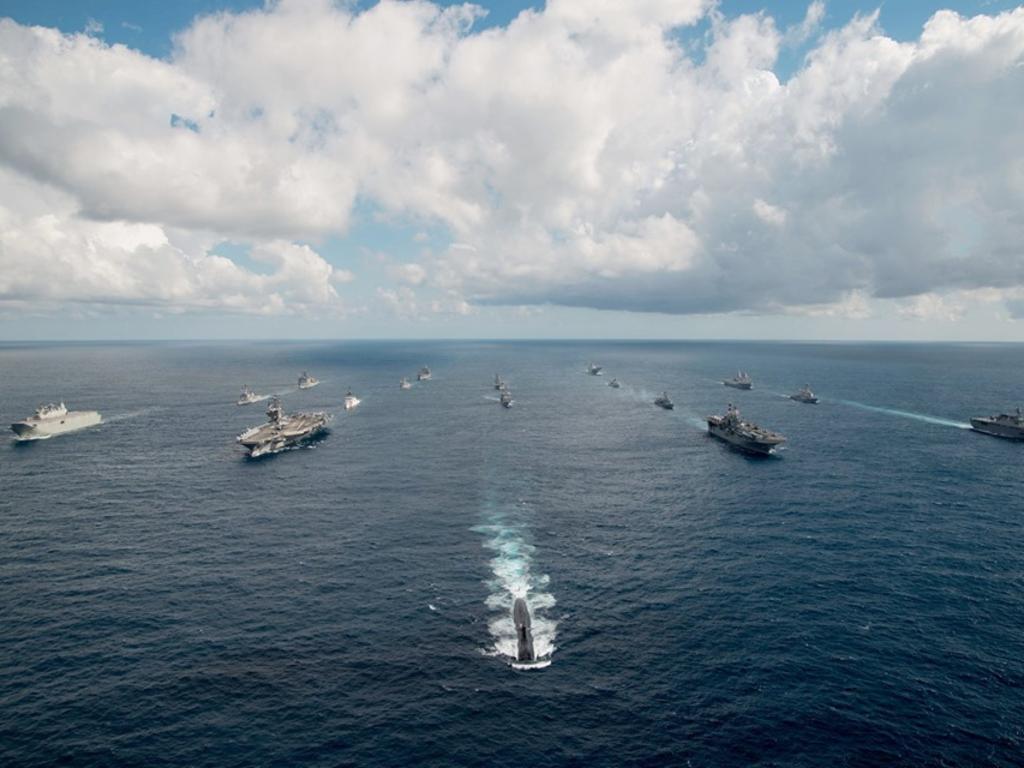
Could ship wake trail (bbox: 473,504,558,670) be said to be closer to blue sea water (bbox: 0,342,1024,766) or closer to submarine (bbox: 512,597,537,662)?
blue sea water (bbox: 0,342,1024,766)

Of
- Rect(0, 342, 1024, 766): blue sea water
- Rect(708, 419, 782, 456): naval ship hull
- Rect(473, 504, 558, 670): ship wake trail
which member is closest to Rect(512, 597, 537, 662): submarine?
Rect(473, 504, 558, 670): ship wake trail

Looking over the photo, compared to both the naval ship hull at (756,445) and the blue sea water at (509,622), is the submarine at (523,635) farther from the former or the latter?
the naval ship hull at (756,445)

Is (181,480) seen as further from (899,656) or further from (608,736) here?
(899,656)

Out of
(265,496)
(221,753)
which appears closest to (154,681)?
(221,753)

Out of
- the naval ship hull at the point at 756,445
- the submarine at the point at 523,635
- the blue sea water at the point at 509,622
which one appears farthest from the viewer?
the naval ship hull at the point at 756,445

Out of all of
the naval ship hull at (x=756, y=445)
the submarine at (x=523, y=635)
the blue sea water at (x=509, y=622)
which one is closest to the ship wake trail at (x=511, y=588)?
the blue sea water at (x=509, y=622)
